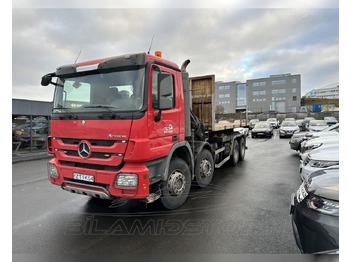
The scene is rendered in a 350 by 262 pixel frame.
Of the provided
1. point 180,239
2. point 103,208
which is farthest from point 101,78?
point 180,239

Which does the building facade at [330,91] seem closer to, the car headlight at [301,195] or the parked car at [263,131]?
the car headlight at [301,195]

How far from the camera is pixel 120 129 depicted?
3.03m

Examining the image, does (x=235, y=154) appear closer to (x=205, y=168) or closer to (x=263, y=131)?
(x=205, y=168)

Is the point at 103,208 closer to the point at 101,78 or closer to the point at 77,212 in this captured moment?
the point at 77,212

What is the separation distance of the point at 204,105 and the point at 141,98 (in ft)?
9.39

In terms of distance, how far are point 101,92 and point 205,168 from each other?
3.10 metres

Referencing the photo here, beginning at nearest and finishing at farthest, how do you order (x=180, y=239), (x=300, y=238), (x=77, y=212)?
1. (x=300, y=238)
2. (x=180, y=239)
3. (x=77, y=212)

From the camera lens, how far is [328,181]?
2330 millimetres

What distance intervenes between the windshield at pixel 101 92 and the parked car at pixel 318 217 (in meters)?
2.43

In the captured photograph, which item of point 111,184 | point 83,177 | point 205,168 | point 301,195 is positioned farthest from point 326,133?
point 83,177

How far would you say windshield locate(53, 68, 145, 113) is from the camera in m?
3.15

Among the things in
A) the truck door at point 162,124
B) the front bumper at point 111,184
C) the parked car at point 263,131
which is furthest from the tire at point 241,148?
the parked car at point 263,131

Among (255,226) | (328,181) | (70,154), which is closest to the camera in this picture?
(328,181)

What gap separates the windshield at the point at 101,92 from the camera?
10.3 ft
